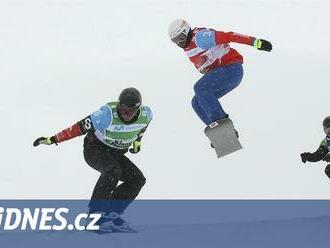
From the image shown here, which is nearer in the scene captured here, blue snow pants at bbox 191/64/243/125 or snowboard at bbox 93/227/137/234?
snowboard at bbox 93/227/137/234

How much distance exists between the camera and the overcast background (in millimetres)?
10477

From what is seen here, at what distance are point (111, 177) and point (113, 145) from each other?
54 cm

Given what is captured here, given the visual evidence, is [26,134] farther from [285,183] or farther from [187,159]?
[285,183]

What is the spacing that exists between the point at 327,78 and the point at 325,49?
2322mm

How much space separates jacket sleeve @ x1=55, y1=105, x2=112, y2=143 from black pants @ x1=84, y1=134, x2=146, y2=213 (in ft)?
1.03

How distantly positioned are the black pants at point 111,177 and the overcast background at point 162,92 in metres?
2.32

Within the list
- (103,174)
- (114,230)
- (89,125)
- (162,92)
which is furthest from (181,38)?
(162,92)

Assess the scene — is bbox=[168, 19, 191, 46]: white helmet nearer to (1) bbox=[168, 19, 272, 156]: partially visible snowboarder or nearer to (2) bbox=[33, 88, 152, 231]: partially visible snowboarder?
(1) bbox=[168, 19, 272, 156]: partially visible snowboarder

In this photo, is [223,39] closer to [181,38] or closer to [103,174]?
[181,38]

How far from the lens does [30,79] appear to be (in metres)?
16.0

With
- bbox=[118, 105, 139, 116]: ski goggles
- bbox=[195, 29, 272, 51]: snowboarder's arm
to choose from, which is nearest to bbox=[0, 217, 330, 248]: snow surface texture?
bbox=[118, 105, 139, 116]: ski goggles

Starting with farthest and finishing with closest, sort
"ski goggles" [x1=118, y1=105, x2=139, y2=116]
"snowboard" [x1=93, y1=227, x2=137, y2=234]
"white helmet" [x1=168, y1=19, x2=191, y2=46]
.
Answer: "white helmet" [x1=168, y1=19, x2=191, y2=46], "ski goggles" [x1=118, y1=105, x2=139, y2=116], "snowboard" [x1=93, y1=227, x2=137, y2=234]

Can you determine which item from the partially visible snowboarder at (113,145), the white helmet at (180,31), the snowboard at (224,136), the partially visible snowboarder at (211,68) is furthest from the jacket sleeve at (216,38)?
the partially visible snowboarder at (113,145)

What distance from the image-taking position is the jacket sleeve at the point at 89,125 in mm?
7371
